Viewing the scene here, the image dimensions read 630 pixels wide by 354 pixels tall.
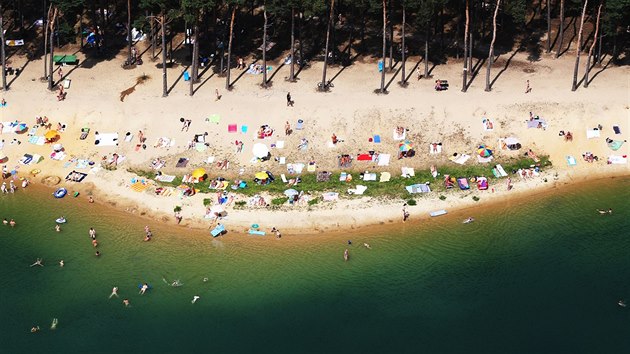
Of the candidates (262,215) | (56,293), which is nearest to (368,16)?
(262,215)

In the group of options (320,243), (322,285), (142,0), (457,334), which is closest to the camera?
(457,334)

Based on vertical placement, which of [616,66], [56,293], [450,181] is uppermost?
[616,66]

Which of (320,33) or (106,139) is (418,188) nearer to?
(320,33)

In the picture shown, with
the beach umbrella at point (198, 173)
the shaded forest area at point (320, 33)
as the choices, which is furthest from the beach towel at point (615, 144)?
the beach umbrella at point (198, 173)

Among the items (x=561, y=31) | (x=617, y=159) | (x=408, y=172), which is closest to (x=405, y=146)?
(x=408, y=172)

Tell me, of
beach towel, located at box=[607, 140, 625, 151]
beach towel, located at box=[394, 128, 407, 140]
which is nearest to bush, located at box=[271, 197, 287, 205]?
beach towel, located at box=[394, 128, 407, 140]

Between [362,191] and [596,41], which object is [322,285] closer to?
[362,191]

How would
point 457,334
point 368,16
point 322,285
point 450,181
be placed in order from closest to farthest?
1. point 457,334
2. point 322,285
3. point 450,181
4. point 368,16

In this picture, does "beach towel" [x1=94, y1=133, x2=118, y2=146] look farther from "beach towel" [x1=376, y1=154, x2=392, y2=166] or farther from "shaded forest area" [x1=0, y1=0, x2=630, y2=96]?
"beach towel" [x1=376, y1=154, x2=392, y2=166]
